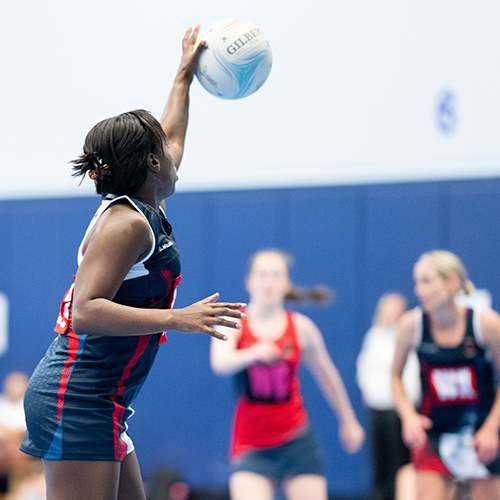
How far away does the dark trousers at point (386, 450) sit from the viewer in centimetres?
512

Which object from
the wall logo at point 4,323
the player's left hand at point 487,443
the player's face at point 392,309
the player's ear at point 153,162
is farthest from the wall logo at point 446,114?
the player's ear at point 153,162

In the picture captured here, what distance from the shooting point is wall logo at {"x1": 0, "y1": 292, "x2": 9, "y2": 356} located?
6188 millimetres

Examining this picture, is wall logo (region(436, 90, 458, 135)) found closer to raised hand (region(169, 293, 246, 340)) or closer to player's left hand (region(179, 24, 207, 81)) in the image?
player's left hand (region(179, 24, 207, 81))

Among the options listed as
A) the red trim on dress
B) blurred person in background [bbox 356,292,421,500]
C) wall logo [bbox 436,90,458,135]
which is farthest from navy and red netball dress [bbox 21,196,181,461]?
wall logo [bbox 436,90,458,135]

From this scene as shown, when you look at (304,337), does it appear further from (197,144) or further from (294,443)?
(197,144)

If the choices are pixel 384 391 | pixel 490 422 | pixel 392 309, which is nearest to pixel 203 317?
pixel 490 422

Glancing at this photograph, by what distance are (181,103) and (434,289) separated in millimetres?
2098

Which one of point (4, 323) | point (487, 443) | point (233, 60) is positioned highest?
point (233, 60)

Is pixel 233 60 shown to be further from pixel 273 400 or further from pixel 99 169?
pixel 273 400

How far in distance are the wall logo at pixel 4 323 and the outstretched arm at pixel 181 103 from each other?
14.4 feet

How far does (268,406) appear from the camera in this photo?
12.5ft

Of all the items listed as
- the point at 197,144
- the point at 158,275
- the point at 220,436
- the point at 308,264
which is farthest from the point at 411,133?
the point at 158,275

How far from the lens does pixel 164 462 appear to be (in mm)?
5684

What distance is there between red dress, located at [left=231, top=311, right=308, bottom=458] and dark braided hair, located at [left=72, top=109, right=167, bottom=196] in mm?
2234
